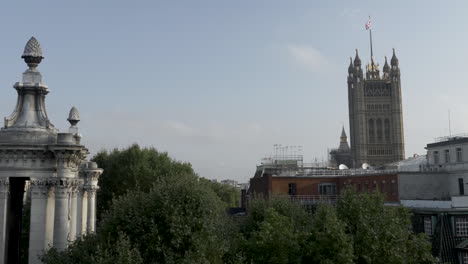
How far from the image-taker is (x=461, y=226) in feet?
170

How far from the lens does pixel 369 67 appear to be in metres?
195

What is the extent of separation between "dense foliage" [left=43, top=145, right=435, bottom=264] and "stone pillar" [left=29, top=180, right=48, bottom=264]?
8.15 feet

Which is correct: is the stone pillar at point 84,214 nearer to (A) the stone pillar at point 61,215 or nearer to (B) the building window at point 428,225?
(A) the stone pillar at point 61,215

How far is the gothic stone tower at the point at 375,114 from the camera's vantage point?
182m

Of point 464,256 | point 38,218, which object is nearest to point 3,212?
point 38,218

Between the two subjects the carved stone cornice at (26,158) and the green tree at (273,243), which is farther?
the green tree at (273,243)

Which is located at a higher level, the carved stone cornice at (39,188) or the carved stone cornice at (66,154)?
the carved stone cornice at (66,154)

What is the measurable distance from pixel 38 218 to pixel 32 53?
967cm

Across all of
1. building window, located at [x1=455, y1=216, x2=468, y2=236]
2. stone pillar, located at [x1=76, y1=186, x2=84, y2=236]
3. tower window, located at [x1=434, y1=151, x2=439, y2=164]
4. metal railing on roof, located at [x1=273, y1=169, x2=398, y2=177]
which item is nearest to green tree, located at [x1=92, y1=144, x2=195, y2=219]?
metal railing on roof, located at [x1=273, y1=169, x2=398, y2=177]

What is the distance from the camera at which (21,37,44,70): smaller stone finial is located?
2892cm

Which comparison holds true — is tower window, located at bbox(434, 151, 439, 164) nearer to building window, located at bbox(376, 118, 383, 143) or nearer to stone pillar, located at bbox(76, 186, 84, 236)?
stone pillar, located at bbox(76, 186, 84, 236)

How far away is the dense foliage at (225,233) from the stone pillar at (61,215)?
51.4 inches

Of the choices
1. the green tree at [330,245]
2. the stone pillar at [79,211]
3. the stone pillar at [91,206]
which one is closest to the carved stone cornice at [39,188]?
the stone pillar at [79,211]

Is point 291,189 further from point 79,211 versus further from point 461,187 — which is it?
point 79,211
